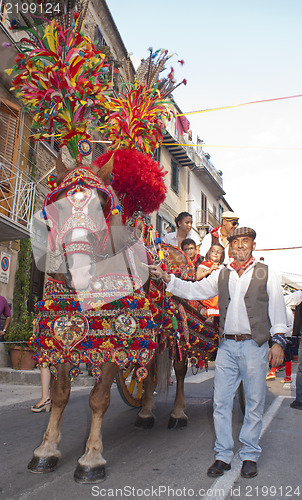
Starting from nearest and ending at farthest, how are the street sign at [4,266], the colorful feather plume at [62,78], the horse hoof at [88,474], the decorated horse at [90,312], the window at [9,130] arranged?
the horse hoof at [88,474]
the decorated horse at [90,312]
the colorful feather plume at [62,78]
the street sign at [4,266]
the window at [9,130]

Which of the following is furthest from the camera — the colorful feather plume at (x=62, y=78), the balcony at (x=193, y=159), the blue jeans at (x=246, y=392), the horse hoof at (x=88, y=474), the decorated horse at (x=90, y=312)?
the balcony at (x=193, y=159)

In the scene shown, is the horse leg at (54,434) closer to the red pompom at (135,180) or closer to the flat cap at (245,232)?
the red pompom at (135,180)

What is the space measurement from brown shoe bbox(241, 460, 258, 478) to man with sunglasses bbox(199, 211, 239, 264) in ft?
9.55

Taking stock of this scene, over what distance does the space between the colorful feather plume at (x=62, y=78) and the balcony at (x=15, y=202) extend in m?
6.42

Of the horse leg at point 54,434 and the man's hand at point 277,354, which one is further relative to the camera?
the man's hand at point 277,354

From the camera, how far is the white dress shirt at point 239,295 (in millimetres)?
3365

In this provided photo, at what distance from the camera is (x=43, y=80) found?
3.53 meters

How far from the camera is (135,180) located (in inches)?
143

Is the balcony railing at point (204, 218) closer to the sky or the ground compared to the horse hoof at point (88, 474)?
closer to the sky

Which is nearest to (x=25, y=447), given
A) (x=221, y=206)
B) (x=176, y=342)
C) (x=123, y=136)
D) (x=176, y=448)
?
(x=176, y=448)

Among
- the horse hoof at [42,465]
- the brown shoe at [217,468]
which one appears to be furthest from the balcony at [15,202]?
the brown shoe at [217,468]

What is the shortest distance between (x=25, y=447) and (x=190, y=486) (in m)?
1.70

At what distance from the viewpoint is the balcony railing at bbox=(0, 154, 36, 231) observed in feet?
33.9

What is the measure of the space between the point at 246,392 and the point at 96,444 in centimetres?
122
